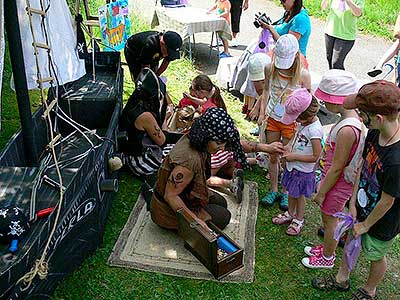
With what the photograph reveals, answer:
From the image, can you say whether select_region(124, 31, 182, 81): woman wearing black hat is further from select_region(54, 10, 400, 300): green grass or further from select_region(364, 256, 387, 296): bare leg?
select_region(364, 256, 387, 296): bare leg

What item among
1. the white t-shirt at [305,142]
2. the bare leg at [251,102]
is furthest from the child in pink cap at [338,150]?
the bare leg at [251,102]

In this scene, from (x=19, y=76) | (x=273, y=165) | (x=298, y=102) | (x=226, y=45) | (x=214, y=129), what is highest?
(x=19, y=76)

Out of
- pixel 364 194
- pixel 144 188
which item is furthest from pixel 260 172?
pixel 364 194

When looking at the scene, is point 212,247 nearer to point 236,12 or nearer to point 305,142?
point 305,142

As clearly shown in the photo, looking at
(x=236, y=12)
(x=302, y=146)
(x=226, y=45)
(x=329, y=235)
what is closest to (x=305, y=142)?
(x=302, y=146)

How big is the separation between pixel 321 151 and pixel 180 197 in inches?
48.0

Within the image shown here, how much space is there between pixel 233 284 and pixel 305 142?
4.25 ft

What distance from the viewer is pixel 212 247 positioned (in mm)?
3602

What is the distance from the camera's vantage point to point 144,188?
465 cm

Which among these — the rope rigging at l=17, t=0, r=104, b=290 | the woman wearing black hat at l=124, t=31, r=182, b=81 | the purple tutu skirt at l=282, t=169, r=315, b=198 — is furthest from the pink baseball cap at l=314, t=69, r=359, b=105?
the woman wearing black hat at l=124, t=31, r=182, b=81

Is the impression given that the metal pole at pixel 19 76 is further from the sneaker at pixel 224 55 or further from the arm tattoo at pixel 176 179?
the sneaker at pixel 224 55

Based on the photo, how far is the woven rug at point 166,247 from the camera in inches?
Result: 153

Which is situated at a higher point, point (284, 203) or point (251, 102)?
point (251, 102)

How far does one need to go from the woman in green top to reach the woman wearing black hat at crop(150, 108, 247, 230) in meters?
3.67
